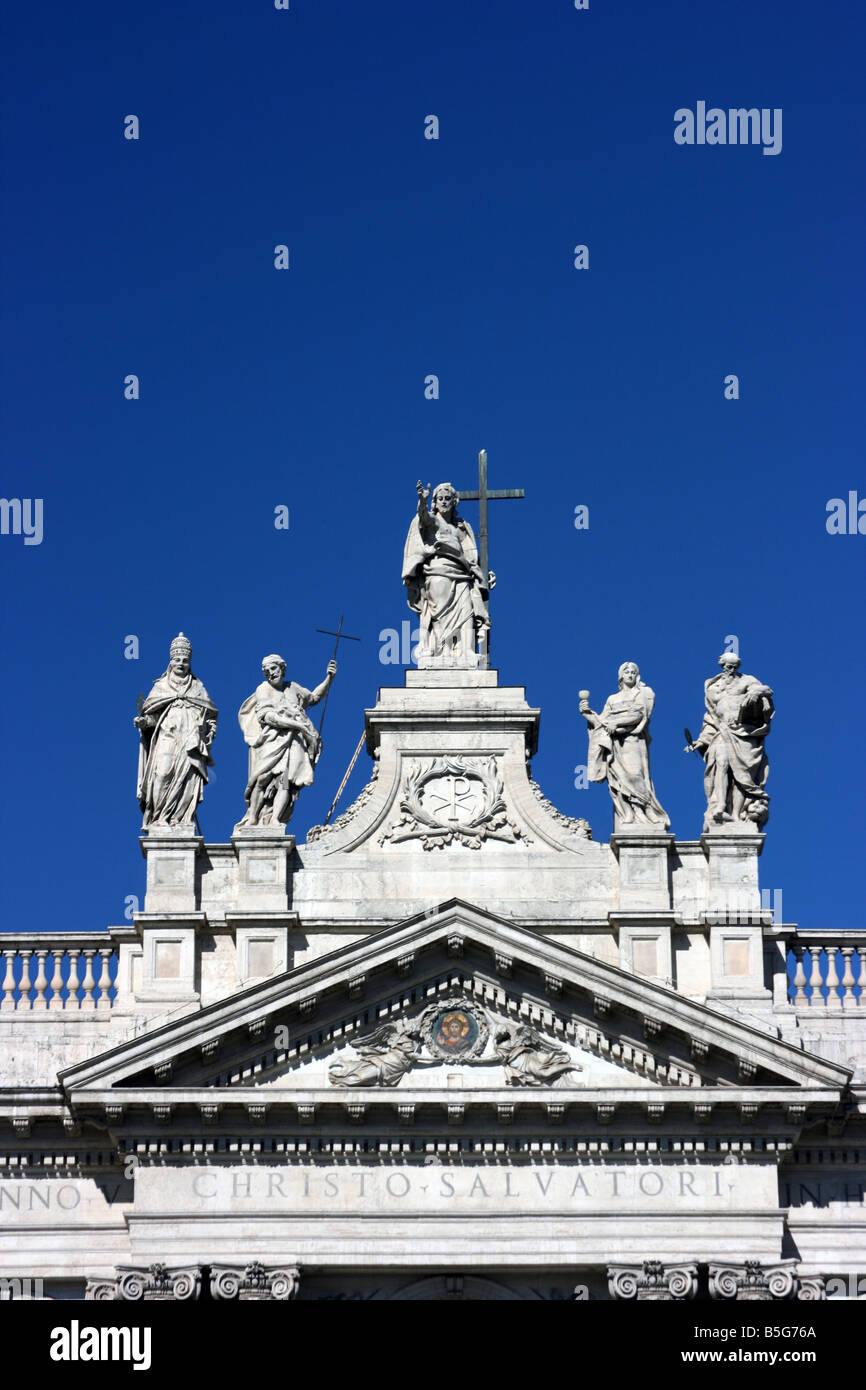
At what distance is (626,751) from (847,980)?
155 inches

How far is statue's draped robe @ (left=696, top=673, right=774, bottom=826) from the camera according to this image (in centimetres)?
4269

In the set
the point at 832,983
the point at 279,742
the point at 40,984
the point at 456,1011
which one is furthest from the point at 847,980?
the point at 40,984

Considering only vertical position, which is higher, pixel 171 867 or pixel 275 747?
pixel 275 747

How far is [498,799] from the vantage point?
4291 centimetres

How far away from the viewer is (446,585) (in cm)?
4447

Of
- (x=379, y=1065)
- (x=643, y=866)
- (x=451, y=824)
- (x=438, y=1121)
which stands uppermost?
(x=451, y=824)

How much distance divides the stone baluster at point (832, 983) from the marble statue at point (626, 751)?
257cm

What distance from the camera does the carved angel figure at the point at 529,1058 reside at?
40375mm

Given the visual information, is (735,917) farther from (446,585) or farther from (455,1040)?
(446,585)

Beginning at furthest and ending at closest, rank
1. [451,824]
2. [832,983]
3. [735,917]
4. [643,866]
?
[451,824] < [832,983] < [643,866] < [735,917]

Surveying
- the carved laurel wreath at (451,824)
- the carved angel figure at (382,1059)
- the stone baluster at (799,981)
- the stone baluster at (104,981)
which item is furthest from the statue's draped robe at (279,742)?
the stone baluster at (799,981)

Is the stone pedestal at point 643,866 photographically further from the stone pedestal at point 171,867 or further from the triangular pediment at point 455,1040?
the stone pedestal at point 171,867

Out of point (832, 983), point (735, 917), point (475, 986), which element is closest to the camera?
point (475, 986)
